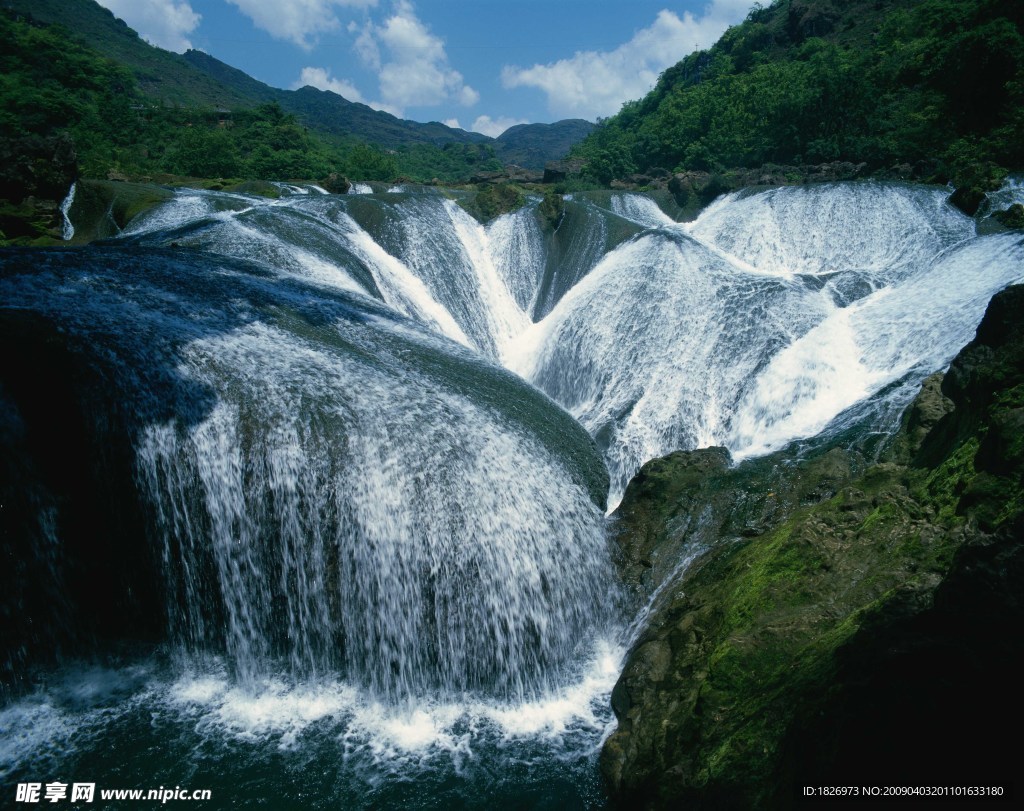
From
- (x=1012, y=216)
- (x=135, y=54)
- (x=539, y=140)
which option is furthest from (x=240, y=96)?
(x=1012, y=216)

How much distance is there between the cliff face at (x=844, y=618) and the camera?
228cm

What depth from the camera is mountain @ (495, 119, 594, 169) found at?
139m

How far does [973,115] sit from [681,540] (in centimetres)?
2356

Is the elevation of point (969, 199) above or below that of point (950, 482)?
above

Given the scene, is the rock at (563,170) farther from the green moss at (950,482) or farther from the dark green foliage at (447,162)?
the green moss at (950,482)

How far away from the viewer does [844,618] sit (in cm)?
384

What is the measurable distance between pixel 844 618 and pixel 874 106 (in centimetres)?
3024

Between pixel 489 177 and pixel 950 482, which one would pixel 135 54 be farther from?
pixel 950 482

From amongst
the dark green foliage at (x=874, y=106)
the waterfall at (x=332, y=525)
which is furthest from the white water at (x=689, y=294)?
the dark green foliage at (x=874, y=106)

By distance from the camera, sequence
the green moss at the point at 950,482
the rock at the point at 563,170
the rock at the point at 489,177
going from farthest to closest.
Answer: the rock at the point at 489,177
the rock at the point at 563,170
the green moss at the point at 950,482

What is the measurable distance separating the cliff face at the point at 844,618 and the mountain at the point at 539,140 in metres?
133

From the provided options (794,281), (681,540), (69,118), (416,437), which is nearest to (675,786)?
(681,540)

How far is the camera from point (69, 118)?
130 ft

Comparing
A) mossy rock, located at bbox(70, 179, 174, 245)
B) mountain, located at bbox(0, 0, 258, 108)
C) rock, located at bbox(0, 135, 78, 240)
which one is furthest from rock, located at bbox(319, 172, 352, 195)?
mountain, located at bbox(0, 0, 258, 108)
